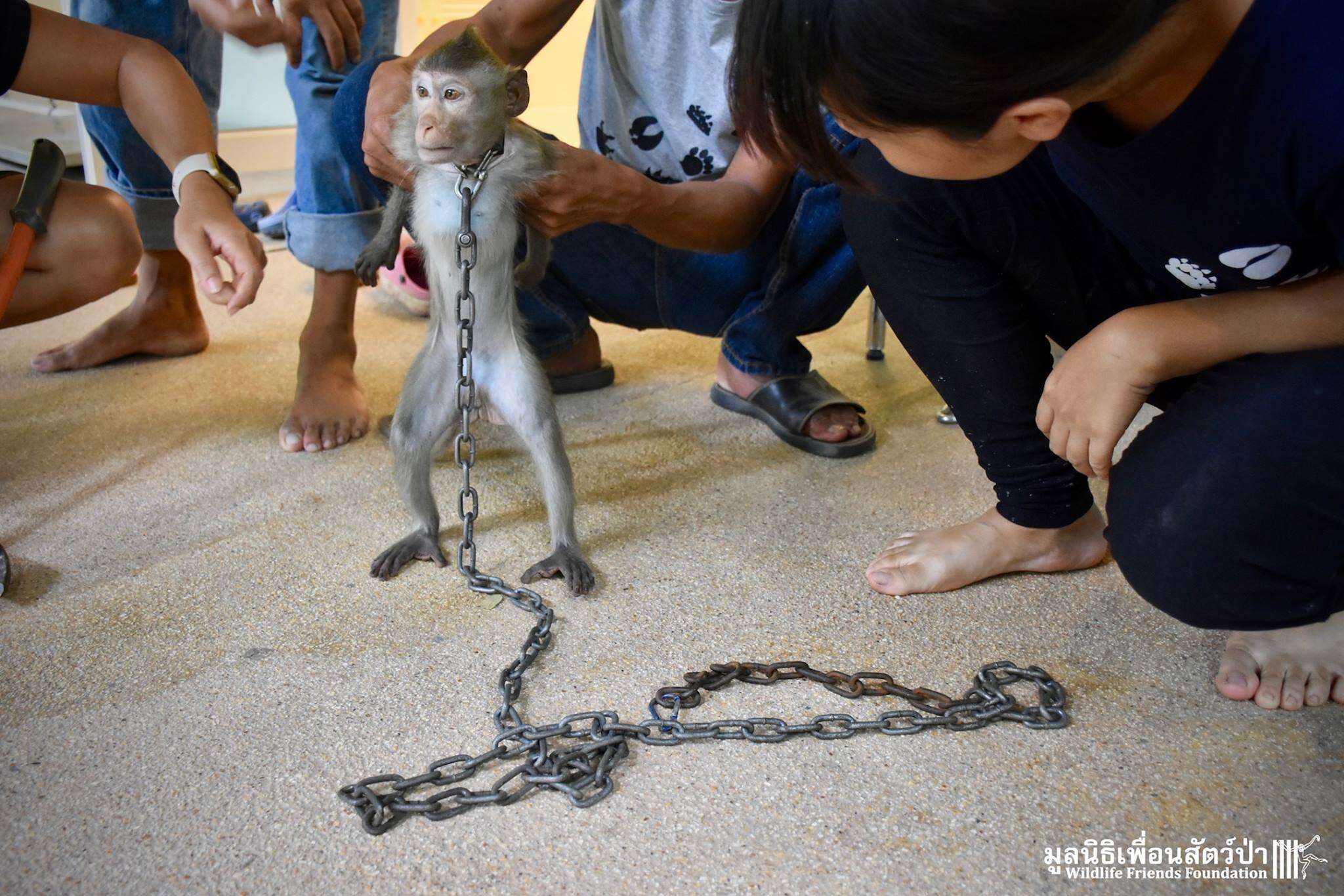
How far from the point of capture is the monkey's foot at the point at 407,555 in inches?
59.9

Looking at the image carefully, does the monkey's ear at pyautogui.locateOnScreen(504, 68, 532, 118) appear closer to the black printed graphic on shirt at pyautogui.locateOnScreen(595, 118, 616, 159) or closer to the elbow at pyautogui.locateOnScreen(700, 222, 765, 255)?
the elbow at pyautogui.locateOnScreen(700, 222, 765, 255)

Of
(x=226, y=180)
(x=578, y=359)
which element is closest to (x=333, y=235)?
(x=226, y=180)

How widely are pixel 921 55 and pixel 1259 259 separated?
50cm

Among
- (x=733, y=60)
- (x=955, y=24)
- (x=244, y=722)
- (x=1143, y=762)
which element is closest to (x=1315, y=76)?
(x=955, y=24)

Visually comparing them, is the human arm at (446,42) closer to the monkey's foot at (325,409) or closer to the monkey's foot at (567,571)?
the monkey's foot at (325,409)

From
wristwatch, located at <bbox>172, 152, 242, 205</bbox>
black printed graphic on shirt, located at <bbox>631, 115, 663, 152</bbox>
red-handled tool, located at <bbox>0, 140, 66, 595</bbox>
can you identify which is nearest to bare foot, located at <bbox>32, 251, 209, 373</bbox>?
red-handled tool, located at <bbox>0, 140, 66, 595</bbox>

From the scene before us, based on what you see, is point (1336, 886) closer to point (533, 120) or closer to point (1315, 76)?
point (1315, 76)

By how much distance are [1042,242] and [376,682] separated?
1.01m

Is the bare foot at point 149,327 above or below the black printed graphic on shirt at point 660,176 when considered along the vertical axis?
below

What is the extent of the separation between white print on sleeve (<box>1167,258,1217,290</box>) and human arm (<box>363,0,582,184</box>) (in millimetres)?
1006

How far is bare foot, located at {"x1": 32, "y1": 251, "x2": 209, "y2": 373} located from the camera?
2303mm

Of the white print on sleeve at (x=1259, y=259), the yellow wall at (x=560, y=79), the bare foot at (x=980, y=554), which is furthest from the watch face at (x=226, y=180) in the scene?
the yellow wall at (x=560, y=79)

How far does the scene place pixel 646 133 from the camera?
6.57 feet

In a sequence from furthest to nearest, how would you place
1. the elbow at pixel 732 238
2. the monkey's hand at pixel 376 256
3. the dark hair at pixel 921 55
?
the elbow at pixel 732 238 < the monkey's hand at pixel 376 256 < the dark hair at pixel 921 55
